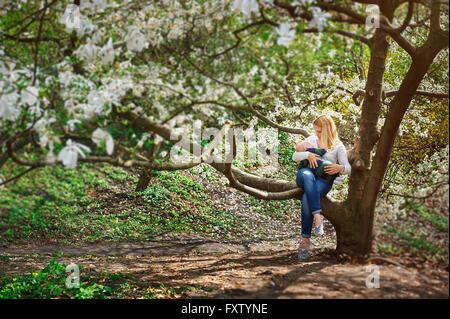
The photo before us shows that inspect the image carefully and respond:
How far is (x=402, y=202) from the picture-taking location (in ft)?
12.5

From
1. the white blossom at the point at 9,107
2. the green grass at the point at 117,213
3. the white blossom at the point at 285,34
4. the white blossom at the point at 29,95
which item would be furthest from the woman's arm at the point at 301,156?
the green grass at the point at 117,213

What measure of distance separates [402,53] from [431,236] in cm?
432

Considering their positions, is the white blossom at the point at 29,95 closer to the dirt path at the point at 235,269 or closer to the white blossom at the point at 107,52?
the white blossom at the point at 107,52

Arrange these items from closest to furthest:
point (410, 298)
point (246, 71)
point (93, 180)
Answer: point (410, 298) → point (246, 71) → point (93, 180)

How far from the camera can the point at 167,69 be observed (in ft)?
13.2

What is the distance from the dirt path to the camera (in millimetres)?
3291

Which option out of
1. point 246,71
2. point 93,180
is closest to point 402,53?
point 246,71

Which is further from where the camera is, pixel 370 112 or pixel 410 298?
pixel 370 112

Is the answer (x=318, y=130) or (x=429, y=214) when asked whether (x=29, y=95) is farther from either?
(x=429, y=214)

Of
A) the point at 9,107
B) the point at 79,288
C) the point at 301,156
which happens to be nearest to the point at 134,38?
the point at 9,107

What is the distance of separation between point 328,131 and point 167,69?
1.91 metres

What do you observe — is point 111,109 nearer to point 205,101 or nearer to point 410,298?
point 205,101
